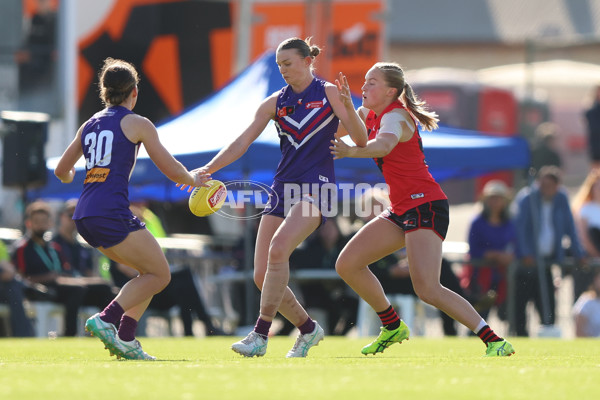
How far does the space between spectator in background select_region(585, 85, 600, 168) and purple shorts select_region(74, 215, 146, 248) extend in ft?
43.4

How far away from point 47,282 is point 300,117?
6.82 metres

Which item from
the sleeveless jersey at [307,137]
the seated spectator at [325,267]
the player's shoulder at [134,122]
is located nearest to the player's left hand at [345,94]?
the sleeveless jersey at [307,137]

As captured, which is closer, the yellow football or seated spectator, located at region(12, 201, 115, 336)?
the yellow football

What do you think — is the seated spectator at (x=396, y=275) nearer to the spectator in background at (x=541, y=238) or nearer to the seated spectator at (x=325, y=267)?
the seated spectator at (x=325, y=267)

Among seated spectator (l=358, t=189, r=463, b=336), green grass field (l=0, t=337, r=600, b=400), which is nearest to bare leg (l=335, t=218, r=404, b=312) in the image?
green grass field (l=0, t=337, r=600, b=400)

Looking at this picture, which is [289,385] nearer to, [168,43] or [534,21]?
[168,43]

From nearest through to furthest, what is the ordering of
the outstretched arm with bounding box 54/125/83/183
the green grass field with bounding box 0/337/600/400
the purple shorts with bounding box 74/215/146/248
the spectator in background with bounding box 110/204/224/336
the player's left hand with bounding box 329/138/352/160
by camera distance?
1. the green grass field with bounding box 0/337/600/400
2. the player's left hand with bounding box 329/138/352/160
3. the purple shorts with bounding box 74/215/146/248
4. the outstretched arm with bounding box 54/125/83/183
5. the spectator in background with bounding box 110/204/224/336

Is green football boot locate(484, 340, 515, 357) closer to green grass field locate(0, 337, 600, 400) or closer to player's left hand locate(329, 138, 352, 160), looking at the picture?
green grass field locate(0, 337, 600, 400)

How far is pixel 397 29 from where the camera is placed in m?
44.9

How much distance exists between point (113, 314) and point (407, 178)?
6.80 ft

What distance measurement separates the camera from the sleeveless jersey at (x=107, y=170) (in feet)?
25.2

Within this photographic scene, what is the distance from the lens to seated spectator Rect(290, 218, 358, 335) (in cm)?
1485

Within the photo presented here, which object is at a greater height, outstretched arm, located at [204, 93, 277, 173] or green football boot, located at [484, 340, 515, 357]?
outstretched arm, located at [204, 93, 277, 173]

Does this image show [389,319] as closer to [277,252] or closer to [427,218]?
[427,218]
